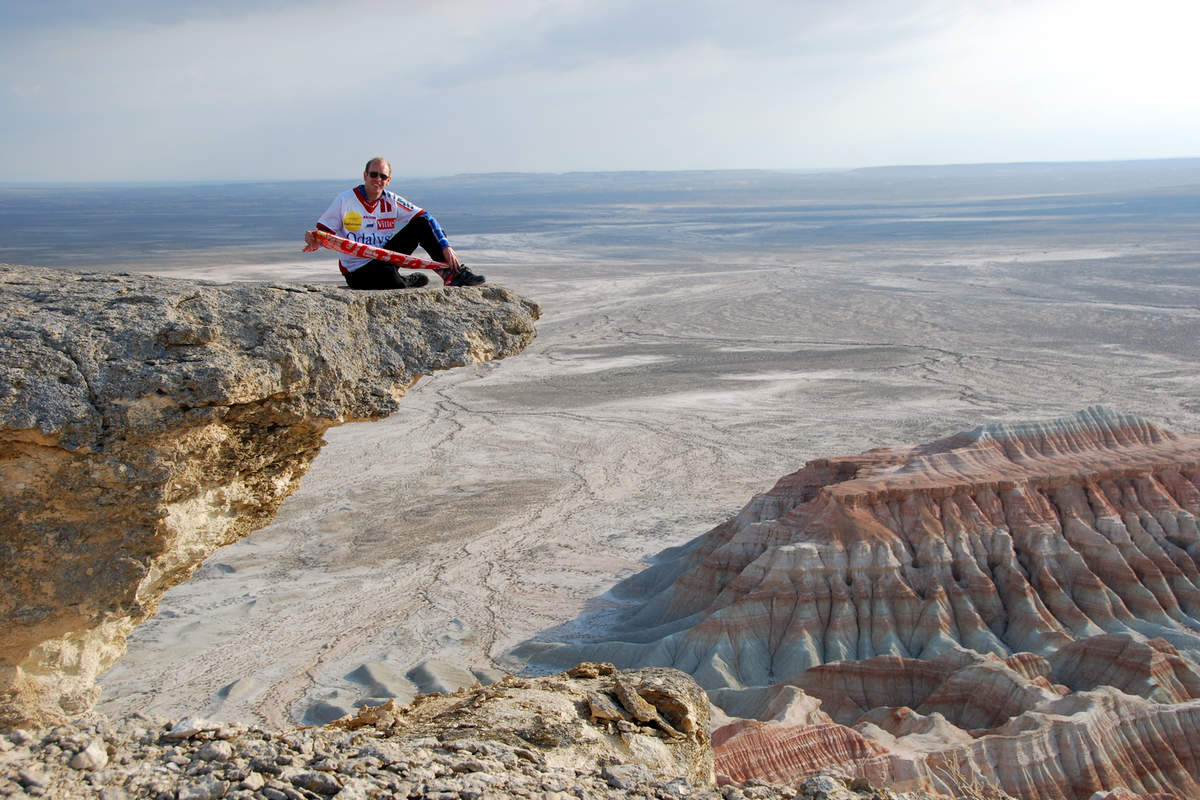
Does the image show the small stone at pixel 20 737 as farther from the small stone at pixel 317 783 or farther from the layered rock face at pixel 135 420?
the small stone at pixel 317 783

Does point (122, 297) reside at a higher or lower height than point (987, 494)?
higher

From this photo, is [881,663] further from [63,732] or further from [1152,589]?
[63,732]

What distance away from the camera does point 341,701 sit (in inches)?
533

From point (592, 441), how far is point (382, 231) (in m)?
20.4

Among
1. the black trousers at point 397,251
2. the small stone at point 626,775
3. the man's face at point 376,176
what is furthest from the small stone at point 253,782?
the man's face at point 376,176

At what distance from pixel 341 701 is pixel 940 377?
25.4 meters

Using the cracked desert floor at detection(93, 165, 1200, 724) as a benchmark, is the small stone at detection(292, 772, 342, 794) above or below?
above

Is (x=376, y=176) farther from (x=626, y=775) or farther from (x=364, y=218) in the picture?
(x=626, y=775)

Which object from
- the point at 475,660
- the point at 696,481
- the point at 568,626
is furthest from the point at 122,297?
the point at 696,481

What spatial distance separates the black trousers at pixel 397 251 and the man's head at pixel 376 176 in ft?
0.97

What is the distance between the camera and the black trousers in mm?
6613

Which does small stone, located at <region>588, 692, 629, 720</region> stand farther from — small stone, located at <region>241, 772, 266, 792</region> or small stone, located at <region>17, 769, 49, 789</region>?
small stone, located at <region>17, 769, 49, 789</region>

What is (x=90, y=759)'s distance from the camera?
4574 mm

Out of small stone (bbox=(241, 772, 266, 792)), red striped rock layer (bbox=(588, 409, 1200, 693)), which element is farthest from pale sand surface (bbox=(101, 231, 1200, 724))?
small stone (bbox=(241, 772, 266, 792))
